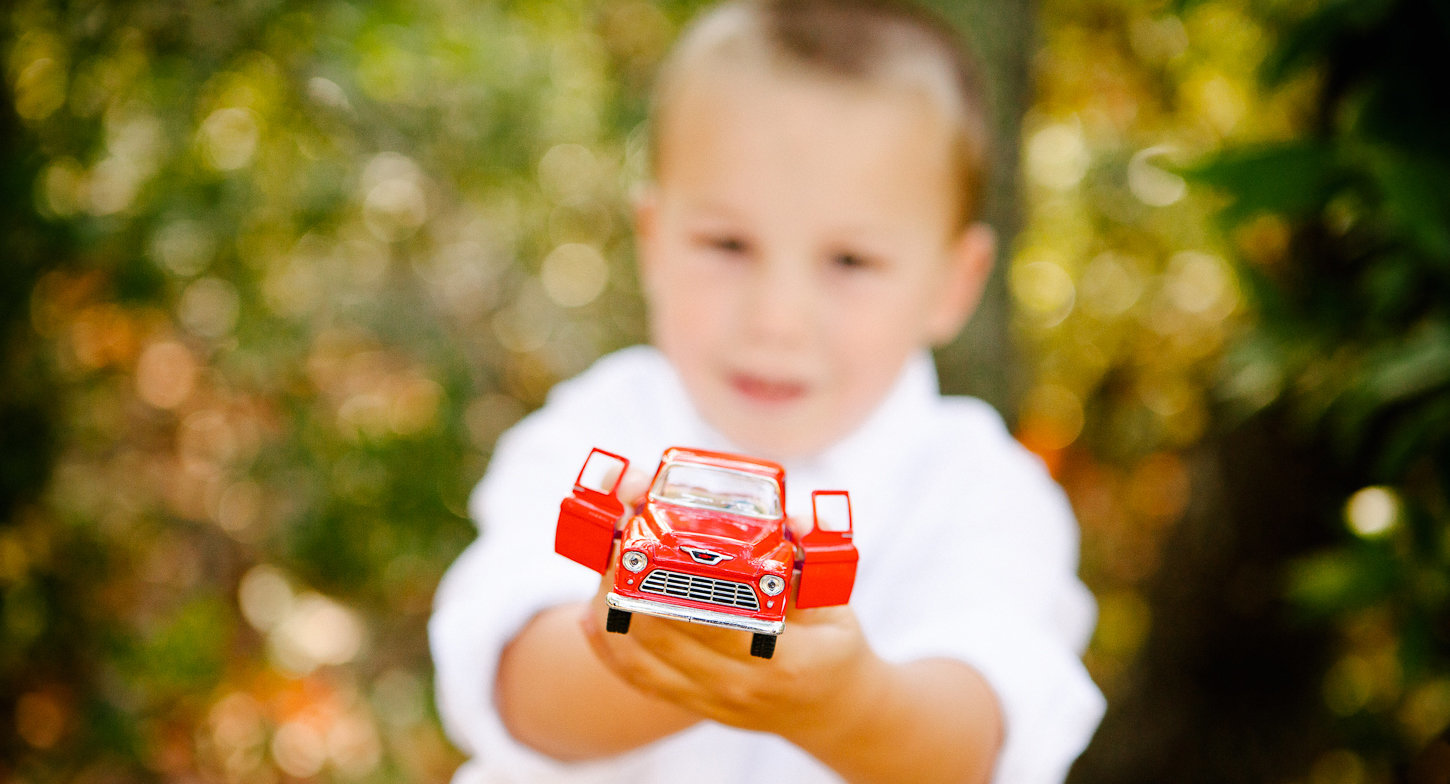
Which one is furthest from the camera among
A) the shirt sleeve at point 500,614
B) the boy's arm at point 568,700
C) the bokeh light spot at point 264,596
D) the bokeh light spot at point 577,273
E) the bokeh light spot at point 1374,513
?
the bokeh light spot at point 577,273

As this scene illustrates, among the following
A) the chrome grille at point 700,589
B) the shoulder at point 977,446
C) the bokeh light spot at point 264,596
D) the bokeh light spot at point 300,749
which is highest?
the chrome grille at point 700,589

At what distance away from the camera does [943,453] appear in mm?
1714

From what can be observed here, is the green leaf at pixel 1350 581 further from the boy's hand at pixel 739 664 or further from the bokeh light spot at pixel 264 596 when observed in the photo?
the bokeh light spot at pixel 264 596

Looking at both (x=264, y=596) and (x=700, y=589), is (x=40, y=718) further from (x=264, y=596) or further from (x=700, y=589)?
(x=700, y=589)

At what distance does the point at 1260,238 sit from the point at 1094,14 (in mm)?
1337

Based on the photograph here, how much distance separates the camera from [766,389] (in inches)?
57.2

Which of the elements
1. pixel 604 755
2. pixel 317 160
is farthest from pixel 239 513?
pixel 604 755

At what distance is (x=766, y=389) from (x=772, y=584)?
0.62 meters

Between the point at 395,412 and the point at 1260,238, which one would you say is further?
the point at 1260,238

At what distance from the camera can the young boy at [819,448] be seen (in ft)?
4.19

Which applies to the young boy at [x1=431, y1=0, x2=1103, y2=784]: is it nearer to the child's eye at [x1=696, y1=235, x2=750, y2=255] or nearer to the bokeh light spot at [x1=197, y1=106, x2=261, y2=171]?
the child's eye at [x1=696, y1=235, x2=750, y2=255]

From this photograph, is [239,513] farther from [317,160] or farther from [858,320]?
[858,320]

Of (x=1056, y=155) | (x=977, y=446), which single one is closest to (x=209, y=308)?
(x=977, y=446)

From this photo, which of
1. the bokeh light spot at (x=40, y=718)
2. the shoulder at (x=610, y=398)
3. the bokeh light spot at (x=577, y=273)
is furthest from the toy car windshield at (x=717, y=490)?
the bokeh light spot at (x=40, y=718)
